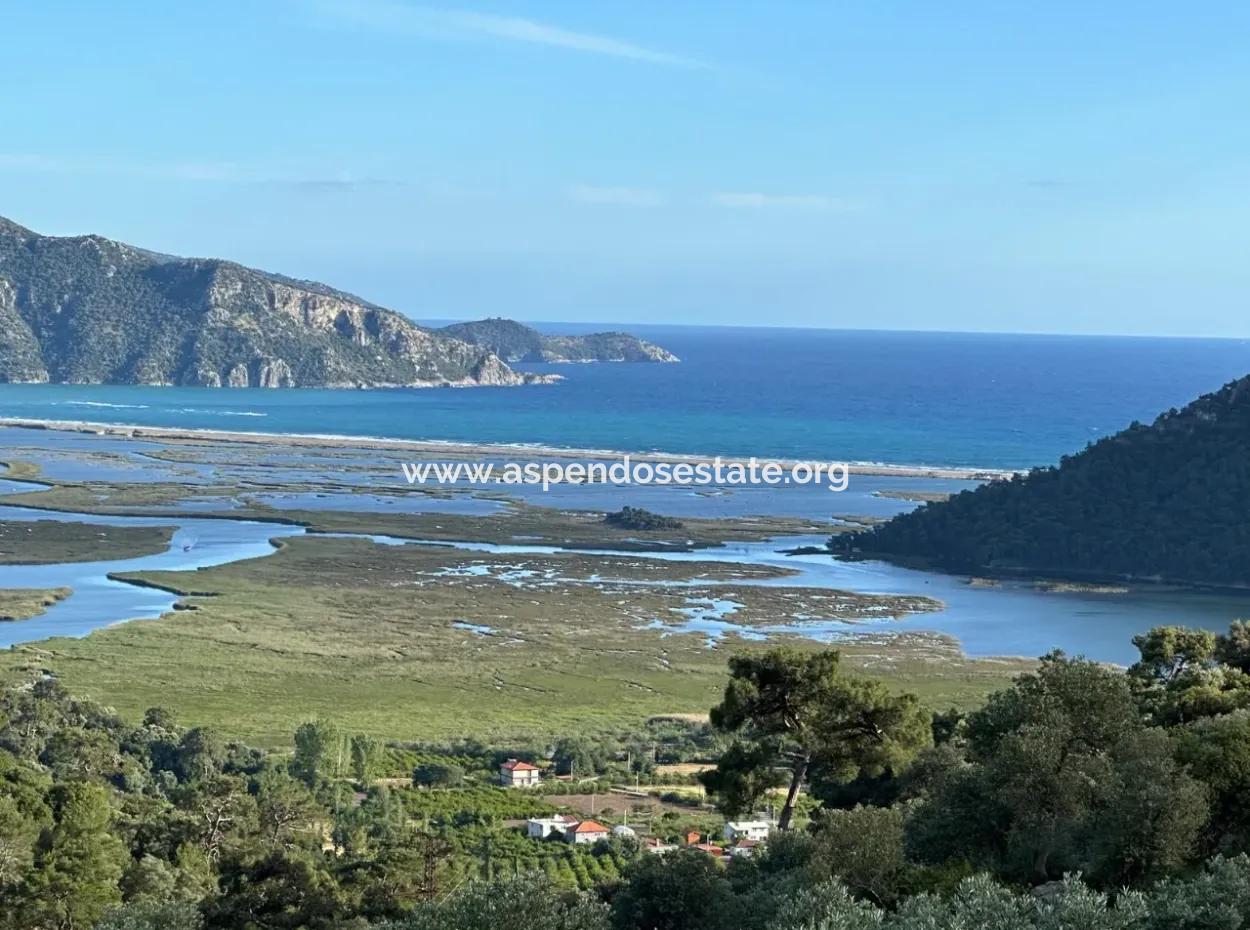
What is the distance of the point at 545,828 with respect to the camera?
99.9 feet

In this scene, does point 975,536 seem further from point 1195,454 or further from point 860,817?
point 860,817

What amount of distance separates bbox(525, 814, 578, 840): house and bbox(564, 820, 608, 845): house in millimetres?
221

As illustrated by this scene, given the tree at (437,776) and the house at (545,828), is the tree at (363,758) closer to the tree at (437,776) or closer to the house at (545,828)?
the tree at (437,776)

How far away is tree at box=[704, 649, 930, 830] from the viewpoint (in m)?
Result: 20.9

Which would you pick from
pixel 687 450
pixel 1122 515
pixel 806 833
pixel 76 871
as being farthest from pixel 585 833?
pixel 687 450

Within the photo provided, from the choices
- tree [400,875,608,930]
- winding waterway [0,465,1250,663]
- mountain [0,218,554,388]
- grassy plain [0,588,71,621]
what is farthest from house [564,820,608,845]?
mountain [0,218,554,388]

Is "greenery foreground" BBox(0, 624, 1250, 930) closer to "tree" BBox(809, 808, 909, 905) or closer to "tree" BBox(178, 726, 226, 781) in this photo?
"tree" BBox(809, 808, 909, 905)

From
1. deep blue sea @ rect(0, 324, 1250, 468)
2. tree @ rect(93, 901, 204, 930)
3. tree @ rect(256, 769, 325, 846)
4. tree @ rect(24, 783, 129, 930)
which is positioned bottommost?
tree @ rect(256, 769, 325, 846)

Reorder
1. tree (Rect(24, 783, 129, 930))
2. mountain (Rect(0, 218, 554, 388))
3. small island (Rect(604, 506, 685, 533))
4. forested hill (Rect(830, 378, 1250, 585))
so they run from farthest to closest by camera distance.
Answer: mountain (Rect(0, 218, 554, 388)) → small island (Rect(604, 506, 685, 533)) → forested hill (Rect(830, 378, 1250, 585)) → tree (Rect(24, 783, 129, 930))


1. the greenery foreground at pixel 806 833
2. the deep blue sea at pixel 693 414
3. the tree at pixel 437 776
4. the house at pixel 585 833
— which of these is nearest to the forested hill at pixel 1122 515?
the deep blue sea at pixel 693 414

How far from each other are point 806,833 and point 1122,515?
54264 mm

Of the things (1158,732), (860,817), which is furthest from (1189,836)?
(860,817)

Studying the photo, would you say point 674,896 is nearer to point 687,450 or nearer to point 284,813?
point 284,813

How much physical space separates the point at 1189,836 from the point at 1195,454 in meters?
60.5
